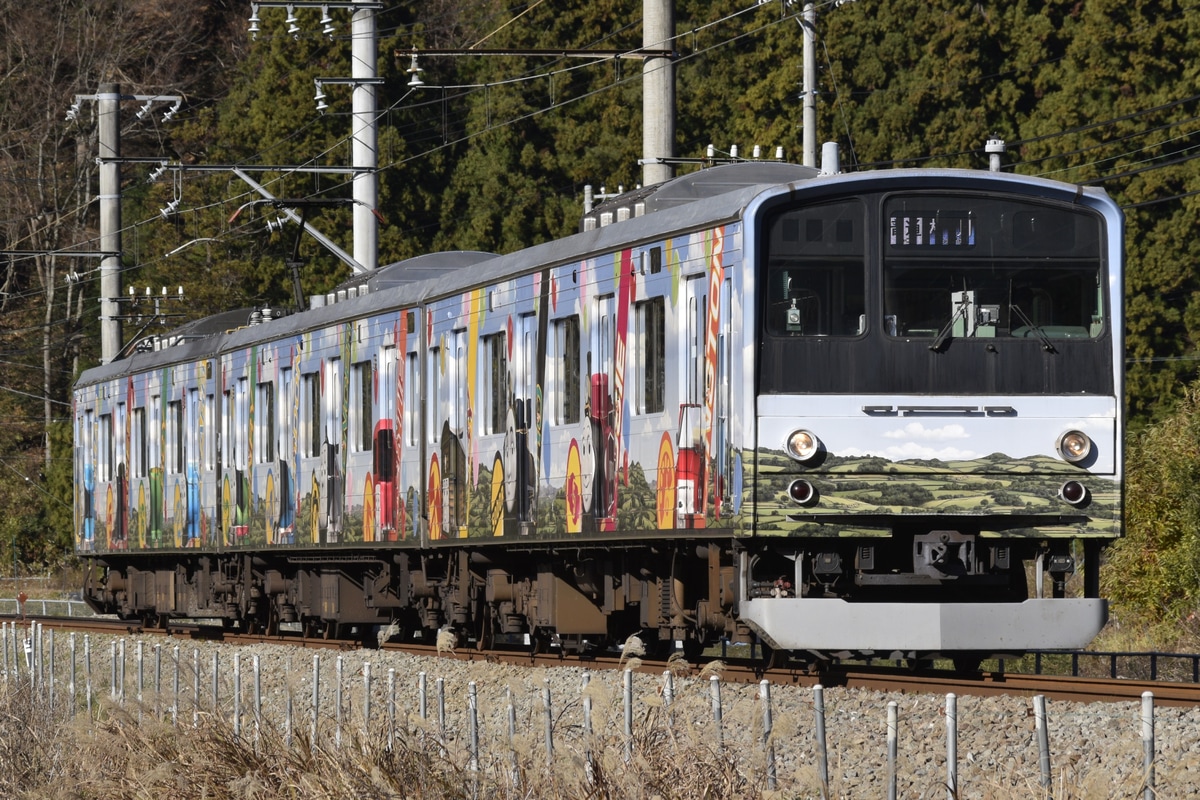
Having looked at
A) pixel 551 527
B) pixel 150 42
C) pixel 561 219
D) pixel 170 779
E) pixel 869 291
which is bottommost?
pixel 170 779

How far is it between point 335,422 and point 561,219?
33318 mm

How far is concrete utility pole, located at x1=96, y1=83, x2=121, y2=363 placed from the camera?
32219mm

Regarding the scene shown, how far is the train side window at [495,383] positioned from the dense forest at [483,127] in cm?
1869

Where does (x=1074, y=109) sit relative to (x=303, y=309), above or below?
above

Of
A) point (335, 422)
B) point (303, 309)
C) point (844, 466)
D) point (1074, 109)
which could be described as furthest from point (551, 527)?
point (1074, 109)

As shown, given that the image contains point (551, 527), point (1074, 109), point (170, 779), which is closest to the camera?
point (170, 779)

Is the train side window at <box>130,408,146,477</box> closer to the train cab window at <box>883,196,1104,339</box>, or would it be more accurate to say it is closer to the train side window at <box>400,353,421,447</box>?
the train side window at <box>400,353,421,447</box>

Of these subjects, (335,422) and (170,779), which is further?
(335,422)

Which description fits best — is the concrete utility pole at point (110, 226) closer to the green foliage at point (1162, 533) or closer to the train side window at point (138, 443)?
the train side window at point (138, 443)

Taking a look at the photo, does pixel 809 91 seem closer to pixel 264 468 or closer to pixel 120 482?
pixel 264 468

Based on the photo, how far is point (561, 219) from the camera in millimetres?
53406

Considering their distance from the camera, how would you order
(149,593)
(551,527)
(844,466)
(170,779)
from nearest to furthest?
(170,779) → (844,466) → (551,527) → (149,593)

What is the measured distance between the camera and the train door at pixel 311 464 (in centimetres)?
2075

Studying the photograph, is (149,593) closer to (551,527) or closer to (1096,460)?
(551,527)
